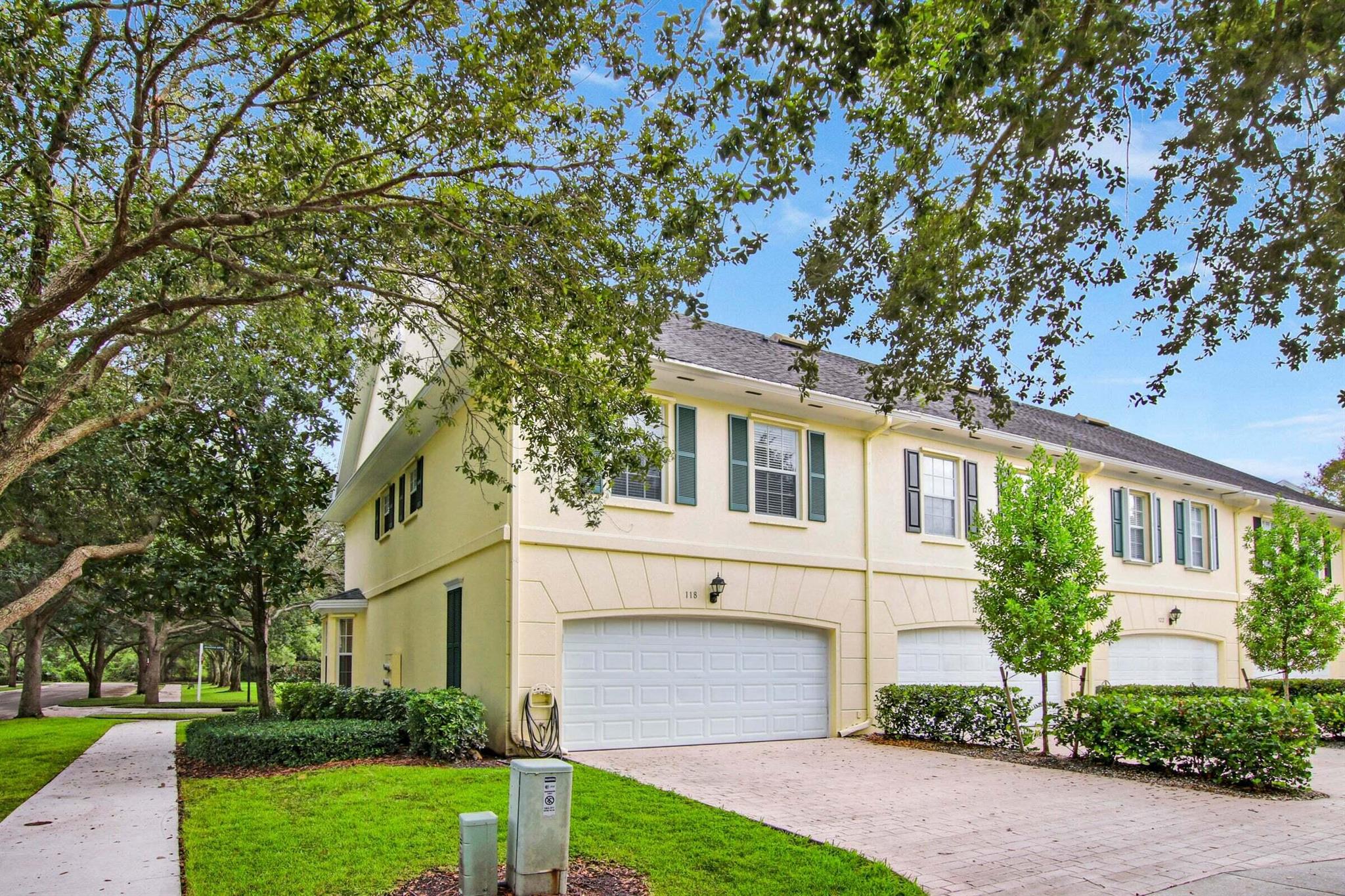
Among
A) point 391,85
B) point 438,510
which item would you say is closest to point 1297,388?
point 391,85

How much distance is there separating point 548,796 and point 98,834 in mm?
4979

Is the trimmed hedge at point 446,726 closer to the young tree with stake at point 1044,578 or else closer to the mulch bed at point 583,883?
the mulch bed at point 583,883

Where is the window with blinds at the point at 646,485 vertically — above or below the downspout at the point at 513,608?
above

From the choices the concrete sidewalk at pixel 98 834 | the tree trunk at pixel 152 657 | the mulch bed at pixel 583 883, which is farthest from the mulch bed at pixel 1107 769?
the tree trunk at pixel 152 657

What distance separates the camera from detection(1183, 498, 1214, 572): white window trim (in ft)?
71.4

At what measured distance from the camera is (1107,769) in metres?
11.7

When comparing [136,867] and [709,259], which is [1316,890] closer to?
[709,259]

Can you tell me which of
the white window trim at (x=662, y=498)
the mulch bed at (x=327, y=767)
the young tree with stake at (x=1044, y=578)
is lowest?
the mulch bed at (x=327, y=767)

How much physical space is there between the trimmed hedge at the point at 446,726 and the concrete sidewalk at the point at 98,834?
2820mm

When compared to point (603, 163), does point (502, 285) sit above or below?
below

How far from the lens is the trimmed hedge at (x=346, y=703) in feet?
43.3

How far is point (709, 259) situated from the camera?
7.09 meters

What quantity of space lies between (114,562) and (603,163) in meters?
13.9

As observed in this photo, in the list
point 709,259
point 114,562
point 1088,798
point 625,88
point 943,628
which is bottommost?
point 1088,798
